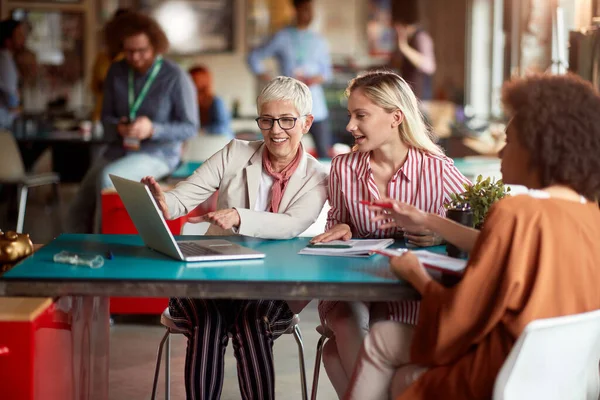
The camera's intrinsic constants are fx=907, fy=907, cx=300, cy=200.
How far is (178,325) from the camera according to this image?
9.69 ft

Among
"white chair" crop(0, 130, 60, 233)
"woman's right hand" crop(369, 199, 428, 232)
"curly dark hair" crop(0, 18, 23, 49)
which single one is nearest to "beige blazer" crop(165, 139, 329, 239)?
"woman's right hand" crop(369, 199, 428, 232)

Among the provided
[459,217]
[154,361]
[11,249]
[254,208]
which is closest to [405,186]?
[459,217]

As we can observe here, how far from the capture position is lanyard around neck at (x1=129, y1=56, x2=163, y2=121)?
5.19 m

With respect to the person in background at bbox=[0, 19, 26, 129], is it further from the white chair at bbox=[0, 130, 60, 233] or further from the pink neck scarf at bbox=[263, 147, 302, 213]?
the pink neck scarf at bbox=[263, 147, 302, 213]

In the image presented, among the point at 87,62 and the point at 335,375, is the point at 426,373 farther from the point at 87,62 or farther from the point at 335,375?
the point at 87,62

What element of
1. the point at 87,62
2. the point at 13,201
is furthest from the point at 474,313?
the point at 87,62

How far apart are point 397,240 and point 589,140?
0.87 m

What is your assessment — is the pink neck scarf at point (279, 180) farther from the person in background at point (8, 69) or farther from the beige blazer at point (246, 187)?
the person in background at point (8, 69)

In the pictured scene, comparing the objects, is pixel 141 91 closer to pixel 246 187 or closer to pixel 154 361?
pixel 154 361

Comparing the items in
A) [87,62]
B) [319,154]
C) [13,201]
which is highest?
[87,62]

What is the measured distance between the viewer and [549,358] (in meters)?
2.06

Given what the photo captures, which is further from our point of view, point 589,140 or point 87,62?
point 87,62

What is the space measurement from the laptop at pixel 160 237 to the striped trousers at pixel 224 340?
0.85 ft

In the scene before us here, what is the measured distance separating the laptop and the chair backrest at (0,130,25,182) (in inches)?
174
